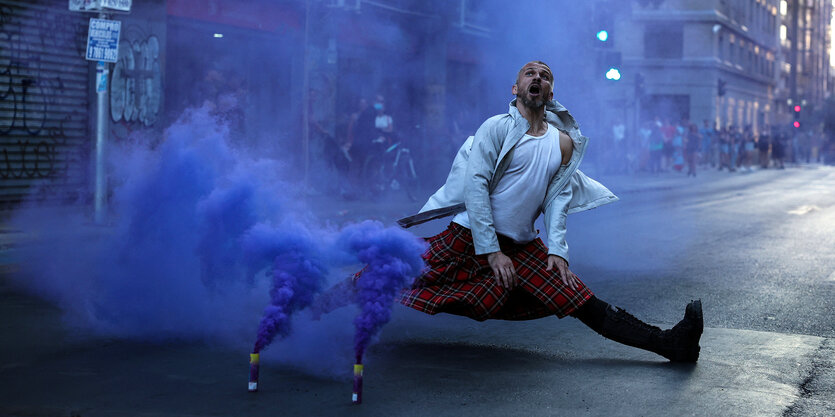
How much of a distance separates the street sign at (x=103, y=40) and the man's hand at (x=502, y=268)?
18.3ft

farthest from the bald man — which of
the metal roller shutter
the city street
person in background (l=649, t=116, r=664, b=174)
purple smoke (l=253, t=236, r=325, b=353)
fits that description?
person in background (l=649, t=116, r=664, b=174)

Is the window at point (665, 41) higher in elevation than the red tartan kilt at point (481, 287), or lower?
higher

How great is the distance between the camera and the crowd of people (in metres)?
22.0

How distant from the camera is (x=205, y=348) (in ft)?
12.3

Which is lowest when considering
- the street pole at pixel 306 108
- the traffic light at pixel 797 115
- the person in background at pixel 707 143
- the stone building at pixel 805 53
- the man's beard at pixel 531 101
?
the man's beard at pixel 531 101

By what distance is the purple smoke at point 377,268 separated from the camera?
10.0 ft

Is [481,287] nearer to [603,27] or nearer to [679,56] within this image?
[603,27]

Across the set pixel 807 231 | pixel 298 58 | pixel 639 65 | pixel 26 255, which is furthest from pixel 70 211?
pixel 639 65

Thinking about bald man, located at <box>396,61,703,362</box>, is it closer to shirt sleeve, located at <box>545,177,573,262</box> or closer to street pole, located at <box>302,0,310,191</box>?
shirt sleeve, located at <box>545,177,573,262</box>

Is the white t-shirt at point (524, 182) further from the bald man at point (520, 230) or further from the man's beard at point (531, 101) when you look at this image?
the man's beard at point (531, 101)

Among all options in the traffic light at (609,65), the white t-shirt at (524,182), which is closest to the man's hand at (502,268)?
the white t-shirt at (524,182)

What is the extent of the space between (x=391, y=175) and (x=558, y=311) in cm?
913

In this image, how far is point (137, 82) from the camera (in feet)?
35.7

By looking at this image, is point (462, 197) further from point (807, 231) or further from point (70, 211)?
point (807, 231)
